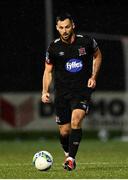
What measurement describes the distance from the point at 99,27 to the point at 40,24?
11.2ft

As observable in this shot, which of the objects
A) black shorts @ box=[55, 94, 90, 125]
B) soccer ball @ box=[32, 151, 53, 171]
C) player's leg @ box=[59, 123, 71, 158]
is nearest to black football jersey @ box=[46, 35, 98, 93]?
black shorts @ box=[55, 94, 90, 125]

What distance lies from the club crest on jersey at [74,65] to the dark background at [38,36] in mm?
17717

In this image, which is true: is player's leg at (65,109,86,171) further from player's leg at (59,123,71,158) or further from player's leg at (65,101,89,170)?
player's leg at (59,123,71,158)

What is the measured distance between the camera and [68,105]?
14.4 m

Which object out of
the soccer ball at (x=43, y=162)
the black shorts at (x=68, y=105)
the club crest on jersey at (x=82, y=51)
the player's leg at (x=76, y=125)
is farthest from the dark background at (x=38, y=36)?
the soccer ball at (x=43, y=162)

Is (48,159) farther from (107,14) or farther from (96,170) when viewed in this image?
(107,14)

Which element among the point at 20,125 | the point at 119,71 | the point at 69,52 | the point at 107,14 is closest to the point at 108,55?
the point at 119,71

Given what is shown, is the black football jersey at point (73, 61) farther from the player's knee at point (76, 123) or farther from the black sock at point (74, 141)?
the black sock at point (74, 141)

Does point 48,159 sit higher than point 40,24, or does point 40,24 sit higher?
point 48,159

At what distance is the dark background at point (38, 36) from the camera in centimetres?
3297

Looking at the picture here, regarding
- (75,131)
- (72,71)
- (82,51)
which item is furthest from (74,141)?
(82,51)

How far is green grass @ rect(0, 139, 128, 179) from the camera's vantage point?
42.7 feet

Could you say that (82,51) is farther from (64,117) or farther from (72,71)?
(64,117)

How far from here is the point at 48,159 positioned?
1350 cm
